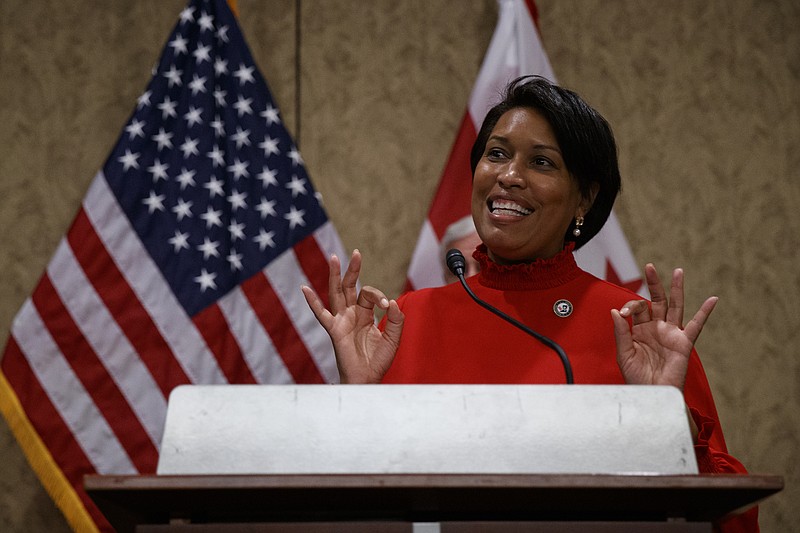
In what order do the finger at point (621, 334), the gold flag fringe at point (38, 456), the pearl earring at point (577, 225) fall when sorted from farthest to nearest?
the gold flag fringe at point (38, 456) < the pearl earring at point (577, 225) < the finger at point (621, 334)

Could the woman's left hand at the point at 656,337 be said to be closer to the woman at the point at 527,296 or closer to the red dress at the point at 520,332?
the woman at the point at 527,296

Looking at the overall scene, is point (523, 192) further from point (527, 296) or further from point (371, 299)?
point (371, 299)

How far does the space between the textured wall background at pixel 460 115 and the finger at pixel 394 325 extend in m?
1.72

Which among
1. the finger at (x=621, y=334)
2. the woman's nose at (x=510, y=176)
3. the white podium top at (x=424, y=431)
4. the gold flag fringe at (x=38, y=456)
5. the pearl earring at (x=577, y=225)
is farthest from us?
the gold flag fringe at (x=38, y=456)

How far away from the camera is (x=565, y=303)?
1.93 m

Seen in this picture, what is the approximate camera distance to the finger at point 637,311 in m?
1.60

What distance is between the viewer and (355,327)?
169cm

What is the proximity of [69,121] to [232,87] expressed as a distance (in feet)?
2.11

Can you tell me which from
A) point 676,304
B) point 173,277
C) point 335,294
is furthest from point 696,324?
point 173,277

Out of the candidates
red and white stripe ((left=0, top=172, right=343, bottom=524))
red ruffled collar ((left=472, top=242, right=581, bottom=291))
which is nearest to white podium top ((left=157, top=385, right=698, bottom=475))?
red ruffled collar ((left=472, top=242, right=581, bottom=291))

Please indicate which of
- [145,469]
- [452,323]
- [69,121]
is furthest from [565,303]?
[69,121]

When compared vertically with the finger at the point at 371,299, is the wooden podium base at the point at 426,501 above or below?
below

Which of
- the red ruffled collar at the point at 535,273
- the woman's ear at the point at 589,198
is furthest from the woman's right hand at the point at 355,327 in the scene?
the woman's ear at the point at 589,198

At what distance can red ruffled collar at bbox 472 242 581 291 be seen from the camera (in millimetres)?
1986
